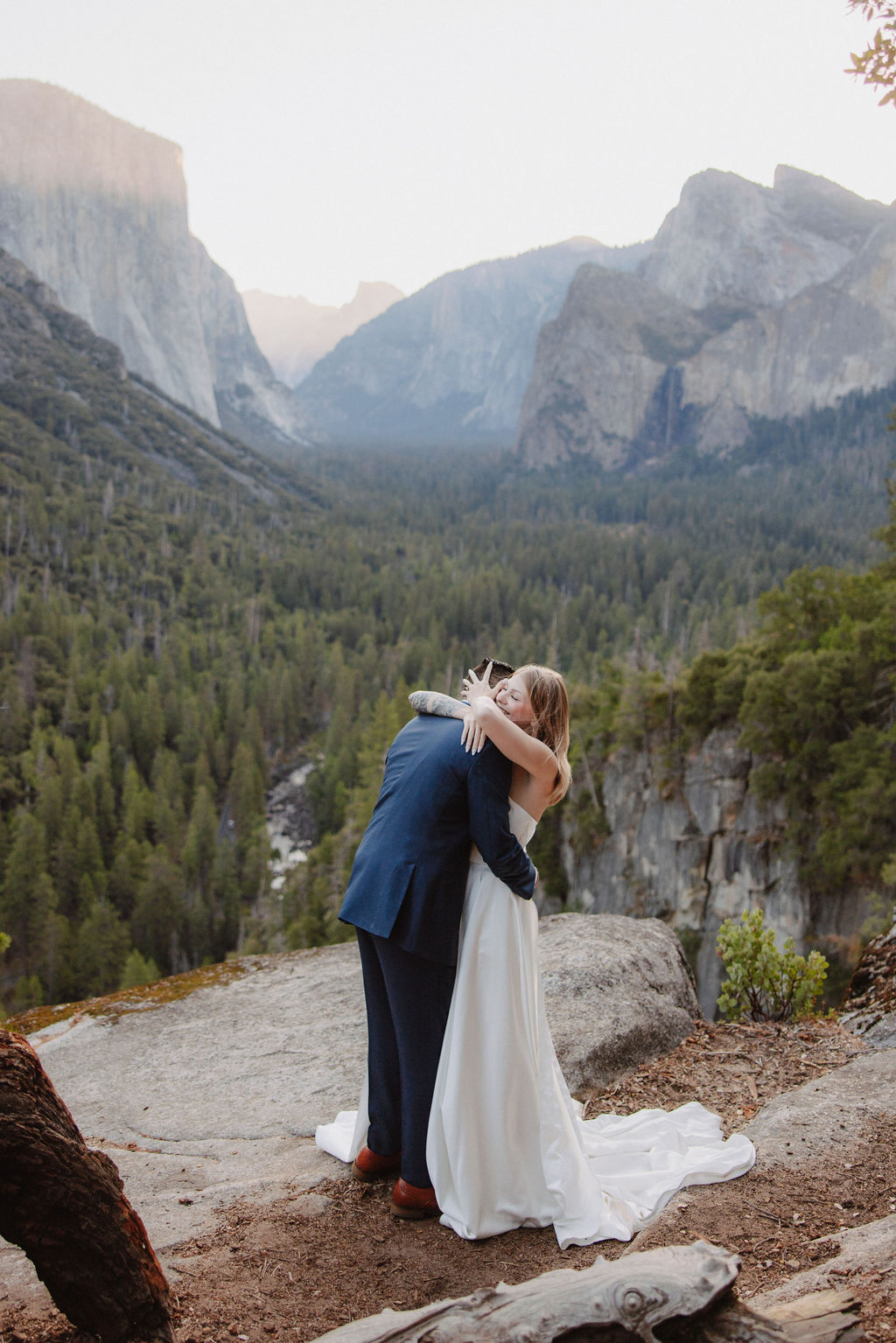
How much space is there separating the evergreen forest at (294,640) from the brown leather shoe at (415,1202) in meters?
22.1

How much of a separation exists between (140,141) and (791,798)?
703 feet

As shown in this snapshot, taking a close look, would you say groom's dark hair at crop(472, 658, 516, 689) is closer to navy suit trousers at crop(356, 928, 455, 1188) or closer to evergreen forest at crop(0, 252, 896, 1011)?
navy suit trousers at crop(356, 928, 455, 1188)

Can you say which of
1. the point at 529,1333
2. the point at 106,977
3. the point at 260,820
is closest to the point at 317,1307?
the point at 529,1333

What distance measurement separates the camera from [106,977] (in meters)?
38.7

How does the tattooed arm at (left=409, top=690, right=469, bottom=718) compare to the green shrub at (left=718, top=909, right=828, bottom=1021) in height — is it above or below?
above

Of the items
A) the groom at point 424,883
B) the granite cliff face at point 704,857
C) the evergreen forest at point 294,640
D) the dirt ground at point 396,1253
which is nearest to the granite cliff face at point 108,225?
the evergreen forest at point 294,640

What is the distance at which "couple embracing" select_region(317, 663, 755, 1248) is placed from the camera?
3994 mm

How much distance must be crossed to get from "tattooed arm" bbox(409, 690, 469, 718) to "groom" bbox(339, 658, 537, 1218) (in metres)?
0.05

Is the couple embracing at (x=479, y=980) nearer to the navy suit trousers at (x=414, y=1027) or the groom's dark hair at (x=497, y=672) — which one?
the navy suit trousers at (x=414, y=1027)

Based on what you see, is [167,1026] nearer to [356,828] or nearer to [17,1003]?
[356,828]

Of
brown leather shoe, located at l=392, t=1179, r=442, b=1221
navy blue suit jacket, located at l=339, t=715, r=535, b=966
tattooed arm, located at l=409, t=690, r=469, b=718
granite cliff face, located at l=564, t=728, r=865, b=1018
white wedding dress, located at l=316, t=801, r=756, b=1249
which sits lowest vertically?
granite cliff face, located at l=564, t=728, r=865, b=1018

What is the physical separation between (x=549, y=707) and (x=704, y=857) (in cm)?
3132

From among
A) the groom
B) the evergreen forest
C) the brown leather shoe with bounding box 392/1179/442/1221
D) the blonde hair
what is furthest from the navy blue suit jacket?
the evergreen forest

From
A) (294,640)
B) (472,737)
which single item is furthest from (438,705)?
(294,640)
